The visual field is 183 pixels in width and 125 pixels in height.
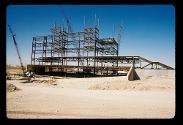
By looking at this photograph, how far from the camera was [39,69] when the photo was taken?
36438 millimetres

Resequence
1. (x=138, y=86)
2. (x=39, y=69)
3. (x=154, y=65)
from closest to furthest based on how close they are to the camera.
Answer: (x=138, y=86) < (x=154, y=65) < (x=39, y=69)

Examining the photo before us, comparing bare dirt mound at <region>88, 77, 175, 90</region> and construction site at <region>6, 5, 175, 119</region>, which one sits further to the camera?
bare dirt mound at <region>88, 77, 175, 90</region>

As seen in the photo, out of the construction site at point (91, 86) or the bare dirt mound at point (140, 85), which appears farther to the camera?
the bare dirt mound at point (140, 85)

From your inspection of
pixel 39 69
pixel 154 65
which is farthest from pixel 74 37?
pixel 154 65

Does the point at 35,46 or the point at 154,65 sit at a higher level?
the point at 35,46

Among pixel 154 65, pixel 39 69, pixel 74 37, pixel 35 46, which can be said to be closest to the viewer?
pixel 154 65
